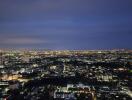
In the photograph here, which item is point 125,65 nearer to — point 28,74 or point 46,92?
point 28,74

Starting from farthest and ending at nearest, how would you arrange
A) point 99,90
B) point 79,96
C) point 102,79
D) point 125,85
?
1. point 102,79
2. point 125,85
3. point 99,90
4. point 79,96

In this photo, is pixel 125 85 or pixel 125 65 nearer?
pixel 125 85

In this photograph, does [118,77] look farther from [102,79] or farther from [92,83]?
[92,83]

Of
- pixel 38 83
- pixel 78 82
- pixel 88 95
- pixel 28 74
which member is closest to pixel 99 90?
pixel 88 95

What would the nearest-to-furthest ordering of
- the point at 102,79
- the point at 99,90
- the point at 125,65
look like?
the point at 99,90 < the point at 102,79 < the point at 125,65

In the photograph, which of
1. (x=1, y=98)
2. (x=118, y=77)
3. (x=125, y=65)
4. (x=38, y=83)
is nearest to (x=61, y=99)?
(x=1, y=98)

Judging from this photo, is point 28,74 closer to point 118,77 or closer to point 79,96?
point 118,77

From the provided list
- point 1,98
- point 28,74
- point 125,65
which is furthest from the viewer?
point 125,65

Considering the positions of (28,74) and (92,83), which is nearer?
(92,83)

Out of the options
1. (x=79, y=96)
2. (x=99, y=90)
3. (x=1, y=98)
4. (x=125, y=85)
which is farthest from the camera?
(x=125, y=85)

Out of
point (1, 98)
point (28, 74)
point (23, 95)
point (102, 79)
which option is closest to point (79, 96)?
point (23, 95)
